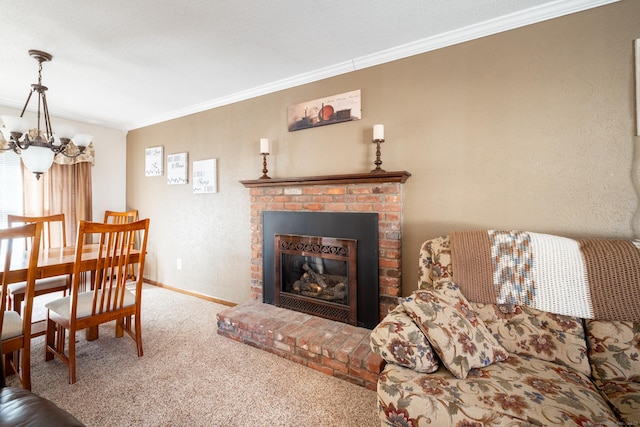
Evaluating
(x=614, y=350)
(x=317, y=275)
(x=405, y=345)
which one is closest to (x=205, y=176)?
(x=317, y=275)

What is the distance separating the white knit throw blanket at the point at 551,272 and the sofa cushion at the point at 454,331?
0.67 feet

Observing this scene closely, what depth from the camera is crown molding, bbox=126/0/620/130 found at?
158 cm

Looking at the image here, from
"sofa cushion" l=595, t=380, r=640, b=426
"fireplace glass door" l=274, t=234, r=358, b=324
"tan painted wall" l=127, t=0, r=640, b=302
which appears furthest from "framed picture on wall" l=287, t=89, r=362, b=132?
"sofa cushion" l=595, t=380, r=640, b=426

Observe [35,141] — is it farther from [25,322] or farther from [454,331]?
[454,331]

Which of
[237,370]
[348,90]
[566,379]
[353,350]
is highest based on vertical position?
[348,90]

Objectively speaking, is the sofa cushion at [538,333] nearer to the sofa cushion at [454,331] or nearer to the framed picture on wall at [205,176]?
the sofa cushion at [454,331]

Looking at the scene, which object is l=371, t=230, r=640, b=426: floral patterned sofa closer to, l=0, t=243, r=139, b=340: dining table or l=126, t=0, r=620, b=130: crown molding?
l=126, t=0, r=620, b=130: crown molding

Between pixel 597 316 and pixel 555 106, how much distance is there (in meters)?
1.22

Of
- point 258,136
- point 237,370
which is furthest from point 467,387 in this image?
point 258,136

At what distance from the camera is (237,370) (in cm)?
181

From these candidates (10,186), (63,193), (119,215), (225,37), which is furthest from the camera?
(63,193)

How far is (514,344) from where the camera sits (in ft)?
4.30

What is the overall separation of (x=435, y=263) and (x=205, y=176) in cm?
270

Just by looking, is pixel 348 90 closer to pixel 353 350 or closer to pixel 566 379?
pixel 353 350
